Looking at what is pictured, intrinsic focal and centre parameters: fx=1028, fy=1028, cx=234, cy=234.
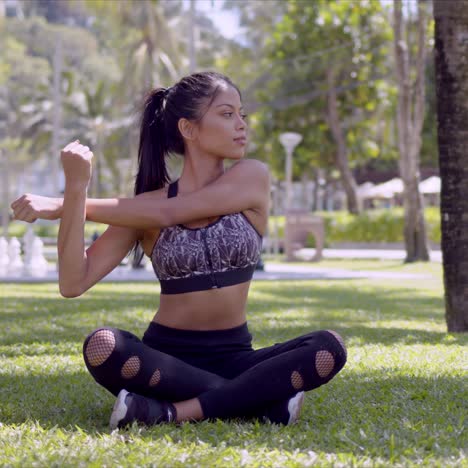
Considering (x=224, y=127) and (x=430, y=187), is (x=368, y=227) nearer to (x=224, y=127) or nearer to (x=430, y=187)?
(x=430, y=187)

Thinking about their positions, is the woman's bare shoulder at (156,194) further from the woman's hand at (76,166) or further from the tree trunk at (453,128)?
the tree trunk at (453,128)

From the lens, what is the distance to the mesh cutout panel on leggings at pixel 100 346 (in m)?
4.09

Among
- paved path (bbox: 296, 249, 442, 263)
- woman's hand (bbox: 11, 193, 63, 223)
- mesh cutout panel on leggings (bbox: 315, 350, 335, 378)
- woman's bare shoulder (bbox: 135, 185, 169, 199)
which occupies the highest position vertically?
woman's bare shoulder (bbox: 135, 185, 169, 199)

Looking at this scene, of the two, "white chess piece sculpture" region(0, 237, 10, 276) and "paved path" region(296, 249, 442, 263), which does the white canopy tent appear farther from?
"white chess piece sculpture" region(0, 237, 10, 276)

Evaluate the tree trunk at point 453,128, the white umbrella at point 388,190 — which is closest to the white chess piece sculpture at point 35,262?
the tree trunk at point 453,128

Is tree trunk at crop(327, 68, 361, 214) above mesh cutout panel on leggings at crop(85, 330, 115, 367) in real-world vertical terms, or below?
above

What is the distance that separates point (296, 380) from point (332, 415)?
489mm

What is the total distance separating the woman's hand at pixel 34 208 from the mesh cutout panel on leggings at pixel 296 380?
3.81ft

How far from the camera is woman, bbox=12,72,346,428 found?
13.6 ft

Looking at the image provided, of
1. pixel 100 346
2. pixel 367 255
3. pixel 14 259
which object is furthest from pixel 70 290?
pixel 367 255

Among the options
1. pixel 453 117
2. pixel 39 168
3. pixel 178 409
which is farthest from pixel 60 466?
pixel 39 168

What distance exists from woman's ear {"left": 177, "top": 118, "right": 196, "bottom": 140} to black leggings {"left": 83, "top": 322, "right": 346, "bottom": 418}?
0.94m

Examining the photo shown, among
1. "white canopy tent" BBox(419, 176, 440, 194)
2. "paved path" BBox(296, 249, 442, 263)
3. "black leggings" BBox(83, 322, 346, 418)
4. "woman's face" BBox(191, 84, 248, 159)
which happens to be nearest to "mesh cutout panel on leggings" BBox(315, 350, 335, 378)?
"black leggings" BBox(83, 322, 346, 418)

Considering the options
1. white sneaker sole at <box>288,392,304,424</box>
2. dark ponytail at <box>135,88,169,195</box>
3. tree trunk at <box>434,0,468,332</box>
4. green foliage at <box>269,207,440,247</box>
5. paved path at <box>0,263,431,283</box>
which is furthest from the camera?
green foliage at <box>269,207,440,247</box>
